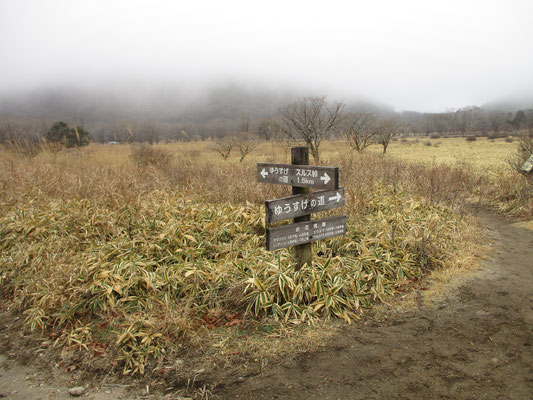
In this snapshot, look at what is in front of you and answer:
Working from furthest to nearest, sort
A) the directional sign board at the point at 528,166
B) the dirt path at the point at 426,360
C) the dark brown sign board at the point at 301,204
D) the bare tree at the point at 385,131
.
A: the bare tree at the point at 385,131, the directional sign board at the point at 528,166, the dark brown sign board at the point at 301,204, the dirt path at the point at 426,360

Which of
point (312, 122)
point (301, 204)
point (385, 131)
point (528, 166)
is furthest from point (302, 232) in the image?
point (385, 131)

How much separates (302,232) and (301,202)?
35 centimetres

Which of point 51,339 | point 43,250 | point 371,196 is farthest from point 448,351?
point 43,250

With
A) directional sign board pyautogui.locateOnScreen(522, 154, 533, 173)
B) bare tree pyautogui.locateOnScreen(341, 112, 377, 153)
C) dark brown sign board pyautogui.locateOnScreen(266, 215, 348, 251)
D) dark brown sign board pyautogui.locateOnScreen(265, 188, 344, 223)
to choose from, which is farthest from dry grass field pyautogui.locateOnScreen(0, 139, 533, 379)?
bare tree pyautogui.locateOnScreen(341, 112, 377, 153)

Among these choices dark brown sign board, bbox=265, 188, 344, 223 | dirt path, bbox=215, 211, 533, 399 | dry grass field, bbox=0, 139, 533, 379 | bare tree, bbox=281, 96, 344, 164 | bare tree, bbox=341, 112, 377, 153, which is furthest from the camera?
bare tree, bbox=341, 112, 377, 153

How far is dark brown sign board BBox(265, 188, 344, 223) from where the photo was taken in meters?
3.46

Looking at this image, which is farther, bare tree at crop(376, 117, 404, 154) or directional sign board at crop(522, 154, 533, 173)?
bare tree at crop(376, 117, 404, 154)

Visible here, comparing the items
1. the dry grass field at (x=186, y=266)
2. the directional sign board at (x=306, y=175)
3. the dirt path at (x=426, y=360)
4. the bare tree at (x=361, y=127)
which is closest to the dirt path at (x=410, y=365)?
the dirt path at (x=426, y=360)

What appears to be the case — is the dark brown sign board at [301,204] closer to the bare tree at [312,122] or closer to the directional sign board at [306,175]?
the directional sign board at [306,175]

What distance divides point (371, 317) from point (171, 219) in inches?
130

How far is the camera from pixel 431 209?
6.63 meters

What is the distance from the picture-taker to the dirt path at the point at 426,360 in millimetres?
2541

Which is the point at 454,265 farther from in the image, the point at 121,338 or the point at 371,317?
the point at 121,338

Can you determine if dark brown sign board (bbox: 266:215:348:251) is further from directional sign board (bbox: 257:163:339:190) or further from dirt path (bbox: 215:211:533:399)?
dirt path (bbox: 215:211:533:399)
